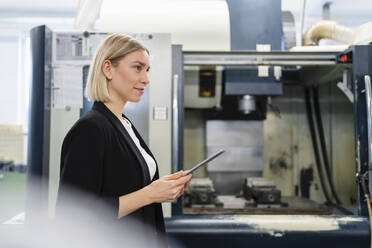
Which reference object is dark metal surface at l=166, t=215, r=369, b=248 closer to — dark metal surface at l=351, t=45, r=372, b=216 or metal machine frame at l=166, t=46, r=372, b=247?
metal machine frame at l=166, t=46, r=372, b=247

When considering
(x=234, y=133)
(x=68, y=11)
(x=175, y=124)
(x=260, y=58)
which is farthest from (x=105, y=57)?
(x=68, y=11)

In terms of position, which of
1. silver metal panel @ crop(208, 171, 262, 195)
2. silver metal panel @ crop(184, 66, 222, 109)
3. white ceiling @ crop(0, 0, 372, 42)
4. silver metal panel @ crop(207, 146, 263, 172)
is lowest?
silver metal panel @ crop(208, 171, 262, 195)

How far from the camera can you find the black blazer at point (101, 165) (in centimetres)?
82

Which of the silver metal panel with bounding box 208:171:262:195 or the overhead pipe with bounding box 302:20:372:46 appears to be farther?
the silver metal panel with bounding box 208:171:262:195

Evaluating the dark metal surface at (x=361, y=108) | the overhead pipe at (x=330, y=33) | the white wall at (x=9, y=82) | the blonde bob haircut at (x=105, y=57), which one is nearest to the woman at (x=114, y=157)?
the blonde bob haircut at (x=105, y=57)

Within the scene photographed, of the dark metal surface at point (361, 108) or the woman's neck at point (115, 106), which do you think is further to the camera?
the dark metal surface at point (361, 108)

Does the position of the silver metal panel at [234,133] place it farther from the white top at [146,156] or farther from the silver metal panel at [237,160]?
the white top at [146,156]

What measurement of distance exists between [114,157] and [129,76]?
0.83ft

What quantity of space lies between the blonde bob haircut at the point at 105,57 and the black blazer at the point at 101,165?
42mm

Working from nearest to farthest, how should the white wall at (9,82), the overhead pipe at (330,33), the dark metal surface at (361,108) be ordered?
the dark metal surface at (361,108), the overhead pipe at (330,33), the white wall at (9,82)

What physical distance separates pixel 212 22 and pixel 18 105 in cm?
304

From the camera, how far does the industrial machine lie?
1625 millimetres

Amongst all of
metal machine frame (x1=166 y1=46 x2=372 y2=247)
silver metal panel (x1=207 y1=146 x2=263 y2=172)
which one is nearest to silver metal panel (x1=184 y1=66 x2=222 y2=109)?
silver metal panel (x1=207 y1=146 x2=263 y2=172)

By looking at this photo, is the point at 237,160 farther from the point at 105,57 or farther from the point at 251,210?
the point at 105,57
